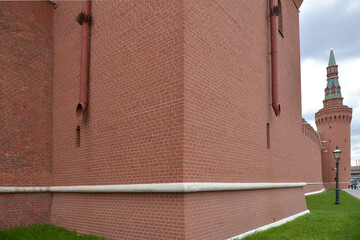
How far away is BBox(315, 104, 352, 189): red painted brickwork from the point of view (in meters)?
47.6

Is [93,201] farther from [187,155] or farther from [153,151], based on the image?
[187,155]

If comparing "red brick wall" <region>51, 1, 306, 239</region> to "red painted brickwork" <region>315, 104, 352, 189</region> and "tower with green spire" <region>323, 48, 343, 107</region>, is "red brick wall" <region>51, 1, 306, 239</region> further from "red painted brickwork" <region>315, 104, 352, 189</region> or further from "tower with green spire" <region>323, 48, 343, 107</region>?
"tower with green spire" <region>323, 48, 343, 107</region>

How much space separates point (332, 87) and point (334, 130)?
23.3 ft

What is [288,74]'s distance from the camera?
1317cm

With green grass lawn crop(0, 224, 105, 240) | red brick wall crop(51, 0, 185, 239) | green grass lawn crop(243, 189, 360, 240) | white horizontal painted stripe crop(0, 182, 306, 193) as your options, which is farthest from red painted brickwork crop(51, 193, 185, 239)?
green grass lawn crop(243, 189, 360, 240)

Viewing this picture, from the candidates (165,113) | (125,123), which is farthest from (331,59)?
(165,113)

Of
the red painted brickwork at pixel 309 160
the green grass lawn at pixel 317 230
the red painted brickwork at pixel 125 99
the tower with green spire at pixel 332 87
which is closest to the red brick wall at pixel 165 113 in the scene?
the red painted brickwork at pixel 125 99

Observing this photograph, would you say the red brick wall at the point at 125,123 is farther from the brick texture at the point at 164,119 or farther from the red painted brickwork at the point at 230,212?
the red painted brickwork at the point at 230,212

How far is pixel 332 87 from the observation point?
4981 cm

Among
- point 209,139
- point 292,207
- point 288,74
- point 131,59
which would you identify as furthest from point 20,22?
point 292,207

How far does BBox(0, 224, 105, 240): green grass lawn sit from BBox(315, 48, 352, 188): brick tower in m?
46.7

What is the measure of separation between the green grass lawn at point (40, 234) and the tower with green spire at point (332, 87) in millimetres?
49795

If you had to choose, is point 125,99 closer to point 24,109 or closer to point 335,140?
point 24,109

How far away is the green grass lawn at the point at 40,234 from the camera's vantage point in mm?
7867
